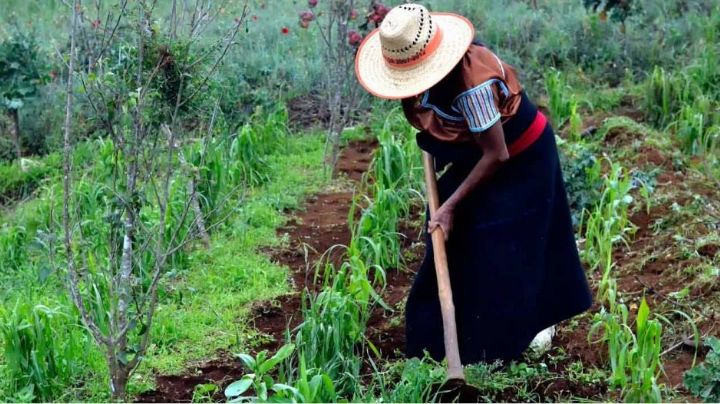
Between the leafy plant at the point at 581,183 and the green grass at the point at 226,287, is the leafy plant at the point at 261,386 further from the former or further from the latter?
the leafy plant at the point at 581,183

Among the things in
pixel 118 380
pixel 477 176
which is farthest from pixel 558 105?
pixel 118 380

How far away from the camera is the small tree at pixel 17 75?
754cm

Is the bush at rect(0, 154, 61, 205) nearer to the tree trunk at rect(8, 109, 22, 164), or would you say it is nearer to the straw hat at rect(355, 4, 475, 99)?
the tree trunk at rect(8, 109, 22, 164)

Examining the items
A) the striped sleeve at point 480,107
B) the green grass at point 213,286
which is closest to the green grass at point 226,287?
the green grass at point 213,286

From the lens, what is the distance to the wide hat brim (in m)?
3.59

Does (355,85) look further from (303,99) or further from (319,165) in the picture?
(303,99)

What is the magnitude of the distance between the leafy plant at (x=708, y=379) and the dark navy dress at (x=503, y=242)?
2.15ft

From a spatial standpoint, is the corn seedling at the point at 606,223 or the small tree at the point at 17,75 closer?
the corn seedling at the point at 606,223

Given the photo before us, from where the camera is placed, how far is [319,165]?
715 centimetres

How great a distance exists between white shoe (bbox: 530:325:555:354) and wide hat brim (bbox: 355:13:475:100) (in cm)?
115

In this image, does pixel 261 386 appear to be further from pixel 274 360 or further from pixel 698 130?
pixel 698 130

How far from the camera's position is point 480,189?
12.7 feet

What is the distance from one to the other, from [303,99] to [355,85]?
1.39 meters

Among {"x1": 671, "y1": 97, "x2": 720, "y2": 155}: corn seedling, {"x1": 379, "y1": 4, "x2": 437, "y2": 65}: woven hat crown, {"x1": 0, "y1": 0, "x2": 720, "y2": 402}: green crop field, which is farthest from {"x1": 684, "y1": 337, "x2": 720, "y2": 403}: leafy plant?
{"x1": 671, "y1": 97, "x2": 720, "y2": 155}: corn seedling
